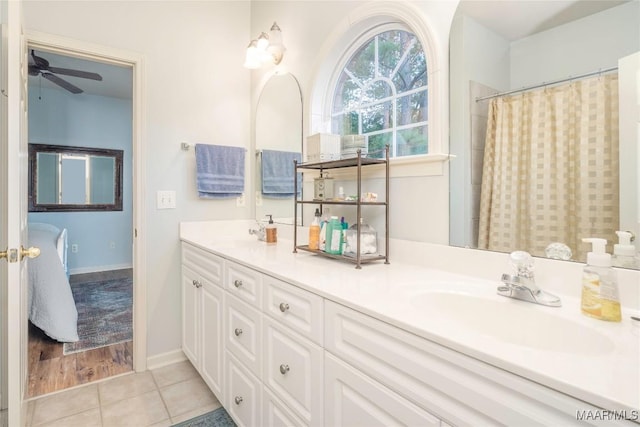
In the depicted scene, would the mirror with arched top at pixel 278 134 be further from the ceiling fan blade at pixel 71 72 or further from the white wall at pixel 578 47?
the ceiling fan blade at pixel 71 72

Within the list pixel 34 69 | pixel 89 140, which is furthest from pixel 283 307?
pixel 89 140

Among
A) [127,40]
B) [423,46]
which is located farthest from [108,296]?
[423,46]

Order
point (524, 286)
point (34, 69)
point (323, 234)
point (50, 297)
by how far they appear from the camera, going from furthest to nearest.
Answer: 1. point (34, 69)
2. point (50, 297)
3. point (323, 234)
4. point (524, 286)

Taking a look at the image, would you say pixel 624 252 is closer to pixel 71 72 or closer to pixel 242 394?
pixel 242 394

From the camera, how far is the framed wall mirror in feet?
14.2

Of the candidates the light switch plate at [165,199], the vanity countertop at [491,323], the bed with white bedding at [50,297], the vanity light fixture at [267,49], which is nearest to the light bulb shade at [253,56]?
the vanity light fixture at [267,49]

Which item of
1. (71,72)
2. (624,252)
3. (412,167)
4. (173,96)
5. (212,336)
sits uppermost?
(71,72)

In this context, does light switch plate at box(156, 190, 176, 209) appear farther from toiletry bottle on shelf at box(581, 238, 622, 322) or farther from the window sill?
toiletry bottle on shelf at box(581, 238, 622, 322)

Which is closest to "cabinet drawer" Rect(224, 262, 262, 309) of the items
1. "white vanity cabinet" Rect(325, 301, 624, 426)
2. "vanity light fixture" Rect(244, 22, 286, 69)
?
"white vanity cabinet" Rect(325, 301, 624, 426)

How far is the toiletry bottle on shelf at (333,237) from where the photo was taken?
144 cm

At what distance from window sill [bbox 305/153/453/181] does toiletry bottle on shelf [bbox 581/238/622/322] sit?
0.57 metres

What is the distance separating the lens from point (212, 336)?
1.72 m

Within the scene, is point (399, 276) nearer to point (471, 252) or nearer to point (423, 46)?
point (471, 252)

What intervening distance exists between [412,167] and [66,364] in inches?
98.1
